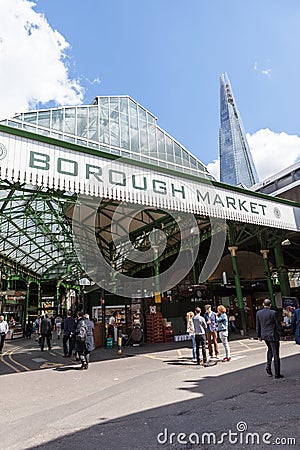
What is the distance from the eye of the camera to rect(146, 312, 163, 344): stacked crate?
15.6 m

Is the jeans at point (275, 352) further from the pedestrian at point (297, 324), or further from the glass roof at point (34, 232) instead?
the glass roof at point (34, 232)

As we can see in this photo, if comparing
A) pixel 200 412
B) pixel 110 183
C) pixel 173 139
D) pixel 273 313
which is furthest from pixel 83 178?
pixel 173 139

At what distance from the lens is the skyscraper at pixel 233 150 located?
4324 inches

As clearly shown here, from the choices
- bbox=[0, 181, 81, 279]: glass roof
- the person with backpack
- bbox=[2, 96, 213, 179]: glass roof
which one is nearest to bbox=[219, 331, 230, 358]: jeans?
the person with backpack

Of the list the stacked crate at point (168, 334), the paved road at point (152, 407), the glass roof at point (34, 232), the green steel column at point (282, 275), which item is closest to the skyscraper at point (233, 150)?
the glass roof at point (34, 232)

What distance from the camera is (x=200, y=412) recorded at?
4.62m

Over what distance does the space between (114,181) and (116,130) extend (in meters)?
A: 15.3

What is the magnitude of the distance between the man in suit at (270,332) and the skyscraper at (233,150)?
97627 mm

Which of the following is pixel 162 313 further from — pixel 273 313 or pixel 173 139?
pixel 173 139

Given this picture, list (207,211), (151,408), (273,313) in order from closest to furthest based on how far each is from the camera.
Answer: (151,408), (273,313), (207,211)

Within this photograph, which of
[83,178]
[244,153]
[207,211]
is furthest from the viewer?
[244,153]

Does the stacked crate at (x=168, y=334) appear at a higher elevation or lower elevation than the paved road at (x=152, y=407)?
higher

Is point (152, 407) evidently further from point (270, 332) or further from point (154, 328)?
point (154, 328)

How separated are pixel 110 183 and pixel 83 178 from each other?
0.85 metres
